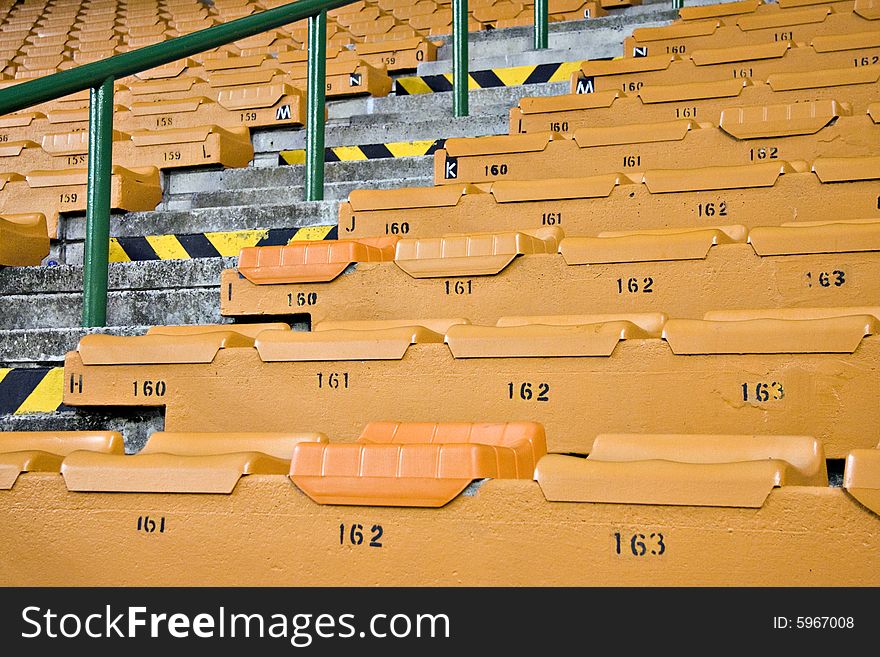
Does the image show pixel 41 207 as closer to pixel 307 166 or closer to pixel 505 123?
pixel 307 166

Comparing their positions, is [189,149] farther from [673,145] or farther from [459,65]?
[673,145]

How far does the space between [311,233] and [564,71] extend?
0.73 meters

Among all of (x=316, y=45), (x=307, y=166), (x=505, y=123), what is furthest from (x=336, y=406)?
(x=505, y=123)

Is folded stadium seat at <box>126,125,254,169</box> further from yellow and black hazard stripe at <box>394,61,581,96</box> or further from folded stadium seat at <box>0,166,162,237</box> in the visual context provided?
yellow and black hazard stripe at <box>394,61,581,96</box>

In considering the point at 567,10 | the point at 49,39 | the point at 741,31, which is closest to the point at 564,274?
the point at 741,31

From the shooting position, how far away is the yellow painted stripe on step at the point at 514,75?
6.10ft

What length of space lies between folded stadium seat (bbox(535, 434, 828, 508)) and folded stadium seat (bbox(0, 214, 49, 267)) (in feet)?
3.19

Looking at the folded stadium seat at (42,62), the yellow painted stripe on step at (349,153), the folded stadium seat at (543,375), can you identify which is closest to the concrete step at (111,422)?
the folded stadium seat at (543,375)

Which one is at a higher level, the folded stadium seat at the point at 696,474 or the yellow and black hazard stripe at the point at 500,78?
the yellow and black hazard stripe at the point at 500,78

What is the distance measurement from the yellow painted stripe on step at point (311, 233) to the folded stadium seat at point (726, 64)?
61 centimetres

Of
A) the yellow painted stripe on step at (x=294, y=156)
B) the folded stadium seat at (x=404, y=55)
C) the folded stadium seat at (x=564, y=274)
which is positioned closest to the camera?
the folded stadium seat at (x=564, y=274)

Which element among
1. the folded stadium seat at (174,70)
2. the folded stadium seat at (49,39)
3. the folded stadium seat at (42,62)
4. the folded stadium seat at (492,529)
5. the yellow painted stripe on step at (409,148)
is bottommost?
the folded stadium seat at (492,529)

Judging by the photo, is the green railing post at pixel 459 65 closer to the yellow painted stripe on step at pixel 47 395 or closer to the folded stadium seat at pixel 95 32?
the yellow painted stripe on step at pixel 47 395

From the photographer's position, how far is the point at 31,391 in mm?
1033
